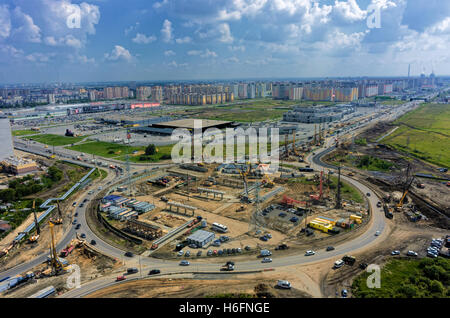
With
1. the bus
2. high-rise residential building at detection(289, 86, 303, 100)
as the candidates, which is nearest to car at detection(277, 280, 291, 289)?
the bus

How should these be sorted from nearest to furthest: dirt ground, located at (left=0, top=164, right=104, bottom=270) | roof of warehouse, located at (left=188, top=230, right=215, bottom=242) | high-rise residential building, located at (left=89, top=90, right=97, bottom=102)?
dirt ground, located at (left=0, top=164, right=104, bottom=270) → roof of warehouse, located at (left=188, top=230, right=215, bottom=242) → high-rise residential building, located at (left=89, top=90, right=97, bottom=102)

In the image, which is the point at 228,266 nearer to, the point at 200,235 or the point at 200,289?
the point at 200,289

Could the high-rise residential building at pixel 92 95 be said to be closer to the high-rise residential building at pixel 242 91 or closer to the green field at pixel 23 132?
the high-rise residential building at pixel 242 91

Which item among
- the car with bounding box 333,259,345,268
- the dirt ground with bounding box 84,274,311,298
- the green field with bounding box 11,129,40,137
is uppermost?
the green field with bounding box 11,129,40,137

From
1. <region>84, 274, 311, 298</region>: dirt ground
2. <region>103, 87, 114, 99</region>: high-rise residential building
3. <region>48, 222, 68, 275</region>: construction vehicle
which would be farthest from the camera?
<region>103, 87, 114, 99</region>: high-rise residential building

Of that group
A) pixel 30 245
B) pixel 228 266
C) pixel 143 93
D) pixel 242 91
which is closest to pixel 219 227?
pixel 228 266

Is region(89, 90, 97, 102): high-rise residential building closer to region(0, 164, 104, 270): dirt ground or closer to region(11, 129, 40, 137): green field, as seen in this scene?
region(11, 129, 40, 137): green field
